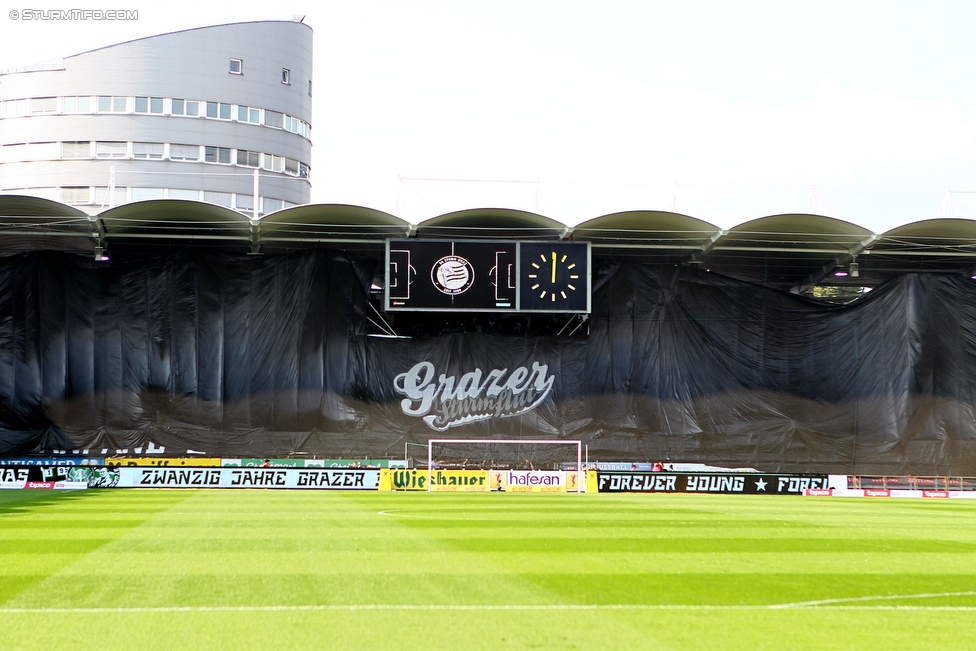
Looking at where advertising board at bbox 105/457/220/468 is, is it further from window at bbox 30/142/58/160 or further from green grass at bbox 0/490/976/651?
window at bbox 30/142/58/160

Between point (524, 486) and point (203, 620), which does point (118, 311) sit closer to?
point (524, 486)

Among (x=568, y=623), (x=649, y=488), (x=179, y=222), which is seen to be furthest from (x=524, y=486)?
(x=568, y=623)

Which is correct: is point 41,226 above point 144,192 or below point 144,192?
below

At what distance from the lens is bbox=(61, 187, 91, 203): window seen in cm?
5966

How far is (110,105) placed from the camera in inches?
2363

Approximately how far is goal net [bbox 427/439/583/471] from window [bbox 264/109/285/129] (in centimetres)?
3785

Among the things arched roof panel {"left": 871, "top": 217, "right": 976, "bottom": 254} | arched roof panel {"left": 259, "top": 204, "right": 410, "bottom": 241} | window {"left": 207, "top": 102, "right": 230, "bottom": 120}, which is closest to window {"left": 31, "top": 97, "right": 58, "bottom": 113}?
window {"left": 207, "top": 102, "right": 230, "bottom": 120}

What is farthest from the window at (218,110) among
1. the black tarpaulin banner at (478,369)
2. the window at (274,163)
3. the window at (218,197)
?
the black tarpaulin banner at (478,369)

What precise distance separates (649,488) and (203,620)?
21.6 meters

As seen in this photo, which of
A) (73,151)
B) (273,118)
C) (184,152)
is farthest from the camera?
(273,118)

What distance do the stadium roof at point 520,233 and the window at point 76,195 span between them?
27.3 m

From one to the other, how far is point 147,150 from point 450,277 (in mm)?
36769

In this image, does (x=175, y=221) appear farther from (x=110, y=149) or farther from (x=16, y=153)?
(x=16, y=153)

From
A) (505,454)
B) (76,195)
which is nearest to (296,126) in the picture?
(76,195)
